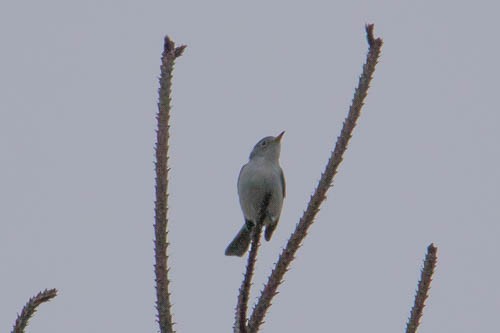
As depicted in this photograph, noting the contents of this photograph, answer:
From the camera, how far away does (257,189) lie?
7367 millimetres

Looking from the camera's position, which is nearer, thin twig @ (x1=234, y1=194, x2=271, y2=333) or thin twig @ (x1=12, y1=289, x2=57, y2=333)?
thin twig @ (x1=12, y1=289, x2=57, y2=333)

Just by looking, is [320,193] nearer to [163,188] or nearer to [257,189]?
[163,188]

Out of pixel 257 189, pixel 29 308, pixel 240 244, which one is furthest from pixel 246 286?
pixel 240 244

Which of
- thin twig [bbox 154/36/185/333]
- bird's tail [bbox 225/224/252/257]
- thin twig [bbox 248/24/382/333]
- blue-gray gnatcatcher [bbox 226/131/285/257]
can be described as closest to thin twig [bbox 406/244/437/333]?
thin twig [bbox 248/24/382/333]

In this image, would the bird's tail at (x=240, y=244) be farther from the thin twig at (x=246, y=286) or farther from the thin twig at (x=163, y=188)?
the thin twig at (x=163, y=188)

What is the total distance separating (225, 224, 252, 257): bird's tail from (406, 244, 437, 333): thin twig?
4912mm

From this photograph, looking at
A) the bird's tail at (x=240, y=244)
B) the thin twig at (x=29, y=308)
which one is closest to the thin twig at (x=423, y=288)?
the thin twig at (x=29, y=308)

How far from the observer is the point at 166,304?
300 cm

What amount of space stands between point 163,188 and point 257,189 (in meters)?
4.31

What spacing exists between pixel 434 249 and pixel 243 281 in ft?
2.60

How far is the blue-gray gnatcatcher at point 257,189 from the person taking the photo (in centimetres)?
735

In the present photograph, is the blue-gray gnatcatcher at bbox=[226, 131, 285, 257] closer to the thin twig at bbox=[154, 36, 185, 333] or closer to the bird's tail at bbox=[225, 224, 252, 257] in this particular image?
the bird's tail at bbox=[225, 224, 252, 257]

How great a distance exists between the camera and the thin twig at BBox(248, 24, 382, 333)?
3018 millimetres

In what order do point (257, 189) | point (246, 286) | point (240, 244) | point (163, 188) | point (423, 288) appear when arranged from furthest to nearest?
point (240, 244) → point (257, 189) → point (163, 188) → point (246, 286) → point (423, 288)
